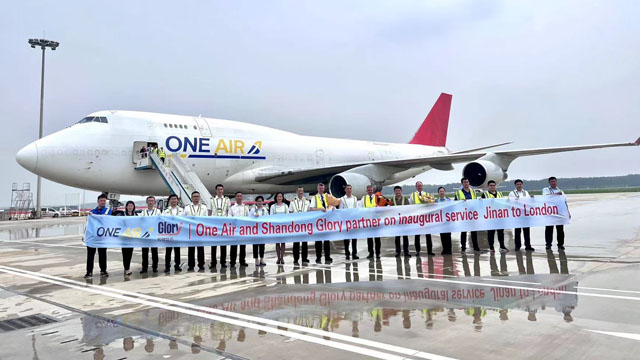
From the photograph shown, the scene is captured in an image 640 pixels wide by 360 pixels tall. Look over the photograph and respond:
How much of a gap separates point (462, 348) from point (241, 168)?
1487 centimetres

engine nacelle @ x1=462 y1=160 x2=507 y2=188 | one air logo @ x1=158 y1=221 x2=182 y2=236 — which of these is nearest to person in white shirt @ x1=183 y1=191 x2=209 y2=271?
one air logo @ x1=158 y1=221 x2=182 y2=236

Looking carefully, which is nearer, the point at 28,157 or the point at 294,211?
the point at 294,211

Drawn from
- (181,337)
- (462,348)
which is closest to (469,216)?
(462,348)

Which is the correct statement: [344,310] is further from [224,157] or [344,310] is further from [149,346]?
[224,157]

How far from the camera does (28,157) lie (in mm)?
12945

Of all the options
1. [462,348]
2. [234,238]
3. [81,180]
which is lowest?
[462,348]

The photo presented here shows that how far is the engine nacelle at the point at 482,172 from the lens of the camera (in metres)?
15.1

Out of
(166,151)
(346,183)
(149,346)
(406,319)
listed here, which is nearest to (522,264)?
(406,319)

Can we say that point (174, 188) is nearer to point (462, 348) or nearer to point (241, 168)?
point (241, 168)

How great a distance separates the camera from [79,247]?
12.8 metres

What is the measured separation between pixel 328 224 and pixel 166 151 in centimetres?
886

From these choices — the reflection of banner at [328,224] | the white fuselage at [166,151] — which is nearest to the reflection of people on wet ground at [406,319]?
the reflection of banner at [328,224]

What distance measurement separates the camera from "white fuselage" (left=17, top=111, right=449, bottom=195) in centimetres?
1348

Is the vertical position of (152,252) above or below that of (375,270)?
above
